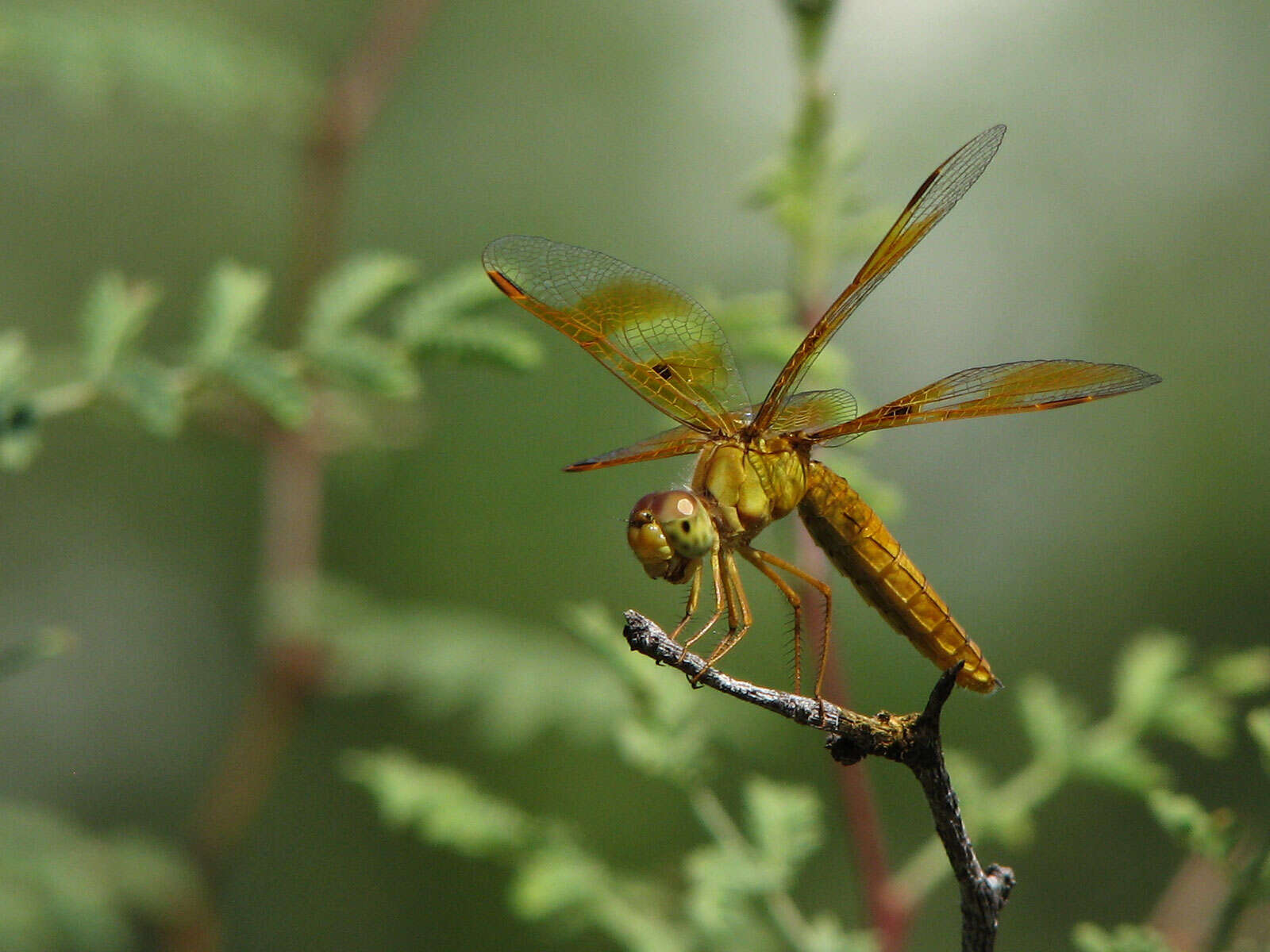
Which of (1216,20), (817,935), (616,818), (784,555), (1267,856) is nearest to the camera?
(1267,856)

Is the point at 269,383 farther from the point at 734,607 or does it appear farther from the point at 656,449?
the point at 734,607

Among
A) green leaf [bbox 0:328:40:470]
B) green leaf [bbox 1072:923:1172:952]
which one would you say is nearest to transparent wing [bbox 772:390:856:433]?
green leaf [bbox 1072:923:1172:952]

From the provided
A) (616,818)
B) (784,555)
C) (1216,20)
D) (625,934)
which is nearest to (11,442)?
(625,934)

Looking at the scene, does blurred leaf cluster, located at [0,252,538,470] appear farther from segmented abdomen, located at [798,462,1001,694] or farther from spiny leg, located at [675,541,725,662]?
segmented abdomen, located at [798,462,1001,694]

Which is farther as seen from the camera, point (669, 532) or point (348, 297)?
point (669, 532)

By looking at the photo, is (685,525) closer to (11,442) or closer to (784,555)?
(784,555)

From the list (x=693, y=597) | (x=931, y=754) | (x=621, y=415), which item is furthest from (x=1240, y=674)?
(x=621, y=415)
